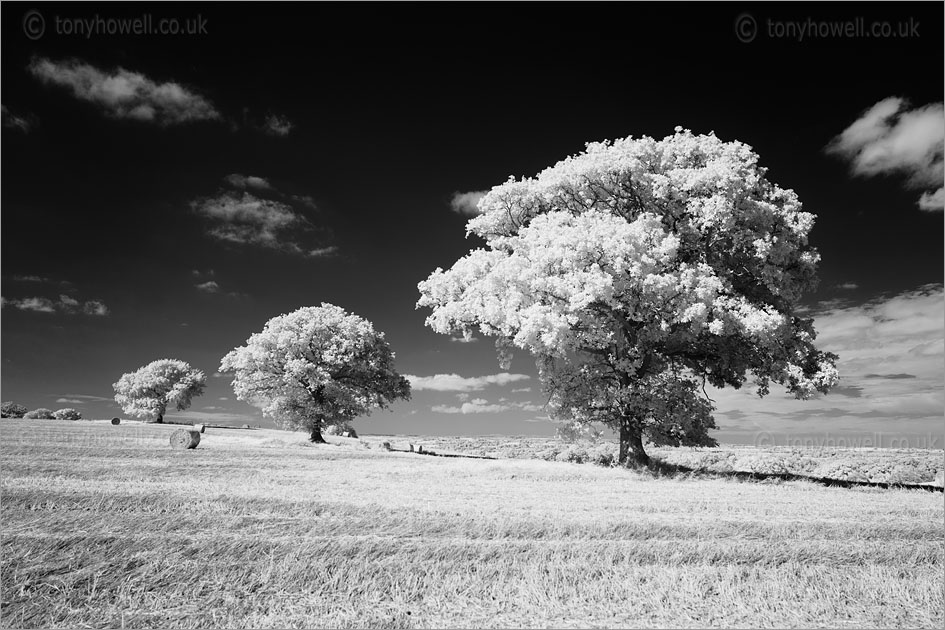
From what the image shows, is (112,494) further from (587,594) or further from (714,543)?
(714,543)

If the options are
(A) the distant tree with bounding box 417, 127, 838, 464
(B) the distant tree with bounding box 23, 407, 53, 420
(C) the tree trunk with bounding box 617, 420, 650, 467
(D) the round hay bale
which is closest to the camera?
(A) the distant tree with bounding box 417, 127, 838, 464

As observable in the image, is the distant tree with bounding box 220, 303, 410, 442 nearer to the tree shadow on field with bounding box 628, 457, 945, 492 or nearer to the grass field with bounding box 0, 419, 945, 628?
the tree shadow on field with bounding box 628, 457, 945, 492

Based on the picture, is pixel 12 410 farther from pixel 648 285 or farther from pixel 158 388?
pixel 648 285

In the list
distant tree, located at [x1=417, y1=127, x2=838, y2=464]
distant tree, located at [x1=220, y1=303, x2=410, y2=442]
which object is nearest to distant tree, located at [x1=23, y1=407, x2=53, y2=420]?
distant tree, located at [x1=220, y1=303, x2=410, y2=442]

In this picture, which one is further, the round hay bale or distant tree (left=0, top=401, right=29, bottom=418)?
distant tree (left=0, top=401, right=29, bottom=418)

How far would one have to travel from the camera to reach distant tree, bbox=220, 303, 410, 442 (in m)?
43.5

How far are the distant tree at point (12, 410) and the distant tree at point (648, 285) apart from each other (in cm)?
9420

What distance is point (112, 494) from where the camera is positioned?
11398 mm

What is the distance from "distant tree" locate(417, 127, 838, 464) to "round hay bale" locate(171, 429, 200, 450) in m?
17.7

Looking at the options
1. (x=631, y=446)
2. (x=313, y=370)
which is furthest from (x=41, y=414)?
(x=631, y=446)

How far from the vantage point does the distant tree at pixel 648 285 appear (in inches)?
772

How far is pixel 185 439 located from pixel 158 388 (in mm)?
Result: 64873

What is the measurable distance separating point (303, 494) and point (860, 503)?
1498 cm

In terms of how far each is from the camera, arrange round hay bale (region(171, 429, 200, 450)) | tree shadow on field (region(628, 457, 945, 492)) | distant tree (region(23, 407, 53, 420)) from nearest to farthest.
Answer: tree shadow on field (region(628, 457, 945, 492)) < round hay bale (region(171, 429, 200, 450)) < distant tree (region(23, 407, 53, 420))
